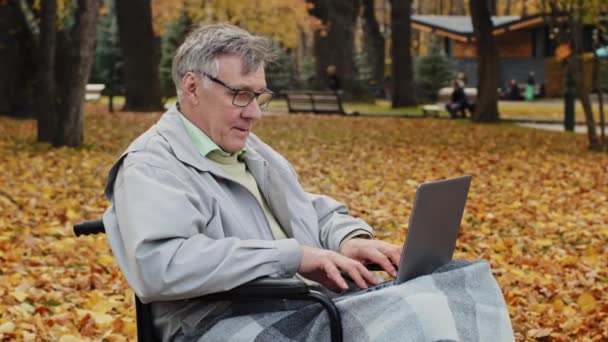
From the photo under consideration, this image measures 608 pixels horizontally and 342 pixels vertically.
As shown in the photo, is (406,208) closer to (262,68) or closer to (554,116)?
(262,68)

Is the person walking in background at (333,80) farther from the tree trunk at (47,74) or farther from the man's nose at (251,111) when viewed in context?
the man's nose at (251,111)

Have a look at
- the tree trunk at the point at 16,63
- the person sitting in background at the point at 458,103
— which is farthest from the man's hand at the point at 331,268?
the person sitting in background at the point at 458,103

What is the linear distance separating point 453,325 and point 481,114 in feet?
85.3

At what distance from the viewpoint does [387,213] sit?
1088 centimetres

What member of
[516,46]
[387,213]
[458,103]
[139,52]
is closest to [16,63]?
[139,52]

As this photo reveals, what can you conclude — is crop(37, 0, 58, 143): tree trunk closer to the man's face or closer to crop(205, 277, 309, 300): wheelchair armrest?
the man's face

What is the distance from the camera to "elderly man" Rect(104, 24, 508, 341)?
10.5 ft

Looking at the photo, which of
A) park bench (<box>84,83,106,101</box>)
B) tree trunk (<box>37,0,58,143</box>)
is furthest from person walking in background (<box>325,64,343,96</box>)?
tree trunk (<box>37,0,58,143</box>)

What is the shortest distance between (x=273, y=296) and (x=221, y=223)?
387 millimetres

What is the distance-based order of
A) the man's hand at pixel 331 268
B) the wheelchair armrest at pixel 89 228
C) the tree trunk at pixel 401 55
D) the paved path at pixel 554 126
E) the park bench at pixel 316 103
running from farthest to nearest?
the tree trunk at pixel 401 55
the park bench at pixel 316 103
the paved path at pixel 554 126
the wheelchair armrest at pixel 89 228
the man's hand at pixel 331 268

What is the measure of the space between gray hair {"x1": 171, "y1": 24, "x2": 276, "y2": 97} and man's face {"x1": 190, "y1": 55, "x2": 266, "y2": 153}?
0.02 metres

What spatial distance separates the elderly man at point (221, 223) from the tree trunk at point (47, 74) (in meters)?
13.7

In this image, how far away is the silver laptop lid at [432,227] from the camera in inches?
127

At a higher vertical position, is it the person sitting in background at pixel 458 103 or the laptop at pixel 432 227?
the laptop at pixel 432 227
